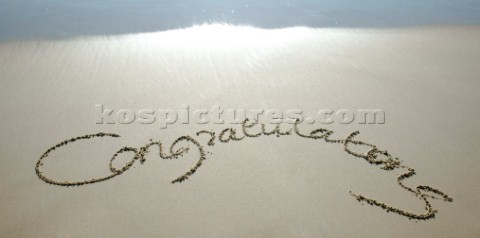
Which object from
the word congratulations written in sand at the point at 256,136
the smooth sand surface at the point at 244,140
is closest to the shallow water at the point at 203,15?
the smooth sand surface at the point at 244,140

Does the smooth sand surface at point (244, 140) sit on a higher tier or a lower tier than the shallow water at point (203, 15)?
lower

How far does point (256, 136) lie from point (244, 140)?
0.44 feet

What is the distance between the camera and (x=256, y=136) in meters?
3.39

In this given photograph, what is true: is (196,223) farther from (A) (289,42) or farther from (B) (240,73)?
(A) (289,42)

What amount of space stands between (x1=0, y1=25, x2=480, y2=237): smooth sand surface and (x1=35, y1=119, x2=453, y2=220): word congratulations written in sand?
51 millimetres

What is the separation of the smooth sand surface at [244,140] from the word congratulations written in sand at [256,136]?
0.05m

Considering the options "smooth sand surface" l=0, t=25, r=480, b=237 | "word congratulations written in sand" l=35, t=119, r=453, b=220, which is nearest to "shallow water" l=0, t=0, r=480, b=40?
"smooth sand surface" l=0, t=25, r=480, b=237

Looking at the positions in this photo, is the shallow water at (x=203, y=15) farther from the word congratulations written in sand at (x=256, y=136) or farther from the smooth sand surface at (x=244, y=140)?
the word congratulations written in sand at (x=256, y=136)

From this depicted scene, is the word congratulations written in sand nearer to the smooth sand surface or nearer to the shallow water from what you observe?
the smooth sand surface

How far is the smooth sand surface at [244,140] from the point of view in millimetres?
2605

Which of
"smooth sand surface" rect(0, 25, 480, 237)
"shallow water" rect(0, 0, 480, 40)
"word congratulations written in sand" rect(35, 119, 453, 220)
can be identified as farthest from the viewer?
"shallow water" rect(0, 0, 480, 40)

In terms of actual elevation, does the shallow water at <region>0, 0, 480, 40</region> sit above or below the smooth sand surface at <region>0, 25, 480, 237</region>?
Answer: above

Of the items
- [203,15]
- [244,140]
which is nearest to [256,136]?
[244,140]

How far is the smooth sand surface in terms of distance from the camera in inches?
103
